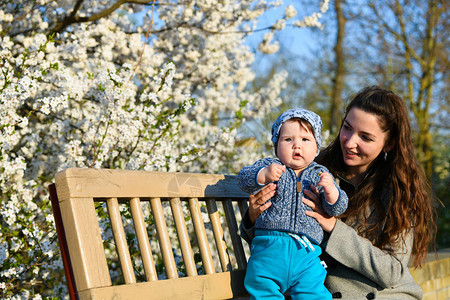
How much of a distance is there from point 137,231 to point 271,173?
0.59 m

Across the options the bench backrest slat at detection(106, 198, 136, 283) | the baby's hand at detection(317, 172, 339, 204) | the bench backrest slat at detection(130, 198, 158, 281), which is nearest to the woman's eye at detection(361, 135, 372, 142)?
the baby's hand at detection(317, 172, 339, 204)

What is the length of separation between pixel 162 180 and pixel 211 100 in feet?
13.0

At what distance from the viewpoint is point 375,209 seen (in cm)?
272

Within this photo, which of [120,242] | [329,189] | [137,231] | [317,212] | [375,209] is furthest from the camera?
[375,209]

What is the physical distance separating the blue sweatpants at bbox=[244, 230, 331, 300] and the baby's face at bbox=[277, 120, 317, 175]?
32cm

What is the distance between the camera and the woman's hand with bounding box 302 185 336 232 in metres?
2.37

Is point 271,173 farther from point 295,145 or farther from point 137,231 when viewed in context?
point 137,231

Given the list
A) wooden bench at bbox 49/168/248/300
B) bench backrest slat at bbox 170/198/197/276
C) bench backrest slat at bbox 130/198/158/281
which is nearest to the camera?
wooden bench at bbox 49/168/248/300

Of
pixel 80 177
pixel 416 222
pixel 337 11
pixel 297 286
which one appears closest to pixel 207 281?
pixel 297 286

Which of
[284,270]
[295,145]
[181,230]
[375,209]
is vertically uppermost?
[295,145]

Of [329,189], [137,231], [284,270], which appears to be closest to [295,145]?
[329,189]

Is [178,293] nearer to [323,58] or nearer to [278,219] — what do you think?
[278,219]

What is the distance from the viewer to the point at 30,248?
324cm

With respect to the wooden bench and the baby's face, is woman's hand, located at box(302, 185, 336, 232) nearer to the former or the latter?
the baby's face
